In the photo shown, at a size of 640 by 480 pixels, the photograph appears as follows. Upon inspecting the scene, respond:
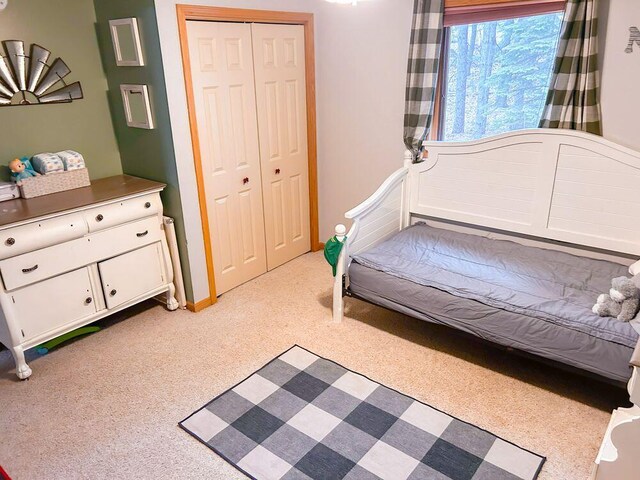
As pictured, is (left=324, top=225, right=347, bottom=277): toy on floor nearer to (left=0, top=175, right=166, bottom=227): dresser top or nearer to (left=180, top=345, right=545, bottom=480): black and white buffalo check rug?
(left=180, top=345, right=545, bottom=480): black and white buffalo check rug

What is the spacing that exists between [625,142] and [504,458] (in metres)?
1.83

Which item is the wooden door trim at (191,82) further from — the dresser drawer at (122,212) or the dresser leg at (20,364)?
the dresser leg at (20,364)

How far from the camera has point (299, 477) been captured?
6.30 feet

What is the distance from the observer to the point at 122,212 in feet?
9.21

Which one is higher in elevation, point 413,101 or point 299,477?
point 413,101

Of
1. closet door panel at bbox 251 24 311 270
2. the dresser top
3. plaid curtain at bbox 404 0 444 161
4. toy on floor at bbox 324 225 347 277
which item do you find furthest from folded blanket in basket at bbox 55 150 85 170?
plaid curtain at bbox 404 0 444 161

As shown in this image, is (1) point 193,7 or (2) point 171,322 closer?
(1) point 193,7

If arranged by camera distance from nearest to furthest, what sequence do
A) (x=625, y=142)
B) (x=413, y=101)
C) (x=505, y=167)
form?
(x=625, y=142), (x=505, y=167), (x=413, y=101)

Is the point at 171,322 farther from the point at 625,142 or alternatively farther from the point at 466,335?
the point at 625,142

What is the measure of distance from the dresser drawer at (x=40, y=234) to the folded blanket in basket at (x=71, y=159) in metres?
0.47

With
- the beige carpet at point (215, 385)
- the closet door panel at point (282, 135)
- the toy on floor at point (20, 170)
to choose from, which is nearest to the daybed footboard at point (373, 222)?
the beige carpet at point (215, 385)

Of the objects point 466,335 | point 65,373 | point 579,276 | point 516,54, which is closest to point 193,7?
point 516,54

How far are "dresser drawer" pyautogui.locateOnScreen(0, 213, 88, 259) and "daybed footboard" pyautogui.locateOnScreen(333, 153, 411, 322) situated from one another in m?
1.48

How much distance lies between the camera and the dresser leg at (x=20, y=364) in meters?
2.51
